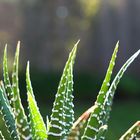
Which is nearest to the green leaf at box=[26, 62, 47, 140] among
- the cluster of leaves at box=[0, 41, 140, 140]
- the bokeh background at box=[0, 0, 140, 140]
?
the cluster of leaves at box=[0, 41, 140, 140]

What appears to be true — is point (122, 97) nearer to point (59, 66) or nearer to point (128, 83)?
point (128, 83)

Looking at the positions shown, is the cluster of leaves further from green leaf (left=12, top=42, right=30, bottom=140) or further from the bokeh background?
the bokeh background

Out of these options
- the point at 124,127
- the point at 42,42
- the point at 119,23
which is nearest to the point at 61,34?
the point at 42,42

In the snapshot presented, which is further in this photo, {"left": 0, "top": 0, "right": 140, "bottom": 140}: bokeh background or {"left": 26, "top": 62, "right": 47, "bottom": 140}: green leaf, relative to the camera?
{"left": 0, "top": 0, "right": 140, "bottom": 140}: bokeh background

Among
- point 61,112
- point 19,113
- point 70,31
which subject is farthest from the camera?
point 70,31

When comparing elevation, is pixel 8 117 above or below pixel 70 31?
above

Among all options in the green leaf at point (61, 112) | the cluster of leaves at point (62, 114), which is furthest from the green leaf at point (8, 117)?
the green leaf at point (61, 112)

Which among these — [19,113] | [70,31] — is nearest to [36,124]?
[19,113]

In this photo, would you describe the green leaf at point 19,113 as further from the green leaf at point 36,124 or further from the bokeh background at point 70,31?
the bokeh background at point 70,31

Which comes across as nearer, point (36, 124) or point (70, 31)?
point (36, 124)

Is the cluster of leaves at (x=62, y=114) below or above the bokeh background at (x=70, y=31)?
above

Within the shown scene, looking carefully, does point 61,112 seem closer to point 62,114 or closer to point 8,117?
point 62,114
